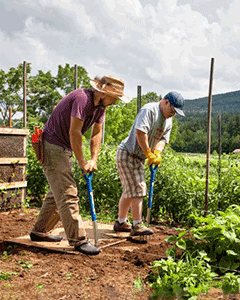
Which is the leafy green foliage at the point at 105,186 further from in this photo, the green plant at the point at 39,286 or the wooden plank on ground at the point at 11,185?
the green plant at the point at 39,286

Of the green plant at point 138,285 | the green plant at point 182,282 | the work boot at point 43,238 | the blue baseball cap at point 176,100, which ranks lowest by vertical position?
the green plant at point 138,285

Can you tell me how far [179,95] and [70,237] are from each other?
5.50 ft

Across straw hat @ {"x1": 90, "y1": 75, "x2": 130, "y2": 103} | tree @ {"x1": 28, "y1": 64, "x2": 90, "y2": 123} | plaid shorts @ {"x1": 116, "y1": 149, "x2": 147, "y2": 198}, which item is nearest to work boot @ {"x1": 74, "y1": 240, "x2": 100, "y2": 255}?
plaid shorts @ {"x1": 116, "y1": 149, "x2": 147, "y2": 198}

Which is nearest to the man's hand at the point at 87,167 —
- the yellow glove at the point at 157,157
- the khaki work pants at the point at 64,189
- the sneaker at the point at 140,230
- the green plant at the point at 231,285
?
the khaki work pants at the point at 64,189

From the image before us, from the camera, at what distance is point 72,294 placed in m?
2.53

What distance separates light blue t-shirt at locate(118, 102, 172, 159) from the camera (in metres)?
3.74

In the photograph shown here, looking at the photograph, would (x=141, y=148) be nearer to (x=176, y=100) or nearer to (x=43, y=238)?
(x=176, y=100)

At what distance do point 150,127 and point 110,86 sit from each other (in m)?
0.81

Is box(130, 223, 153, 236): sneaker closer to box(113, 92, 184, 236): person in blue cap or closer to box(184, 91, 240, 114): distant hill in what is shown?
box(113, 92, 184, 236): person in blue cap

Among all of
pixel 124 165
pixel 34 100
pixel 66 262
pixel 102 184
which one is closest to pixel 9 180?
pixel 102 184

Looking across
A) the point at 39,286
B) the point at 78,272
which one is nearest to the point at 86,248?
the point at 78,272

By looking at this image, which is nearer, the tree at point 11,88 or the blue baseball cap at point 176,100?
the blue baseball cap at point 176,100

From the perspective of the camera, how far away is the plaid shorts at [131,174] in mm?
3836

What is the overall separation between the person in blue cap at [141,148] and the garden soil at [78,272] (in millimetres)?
373
